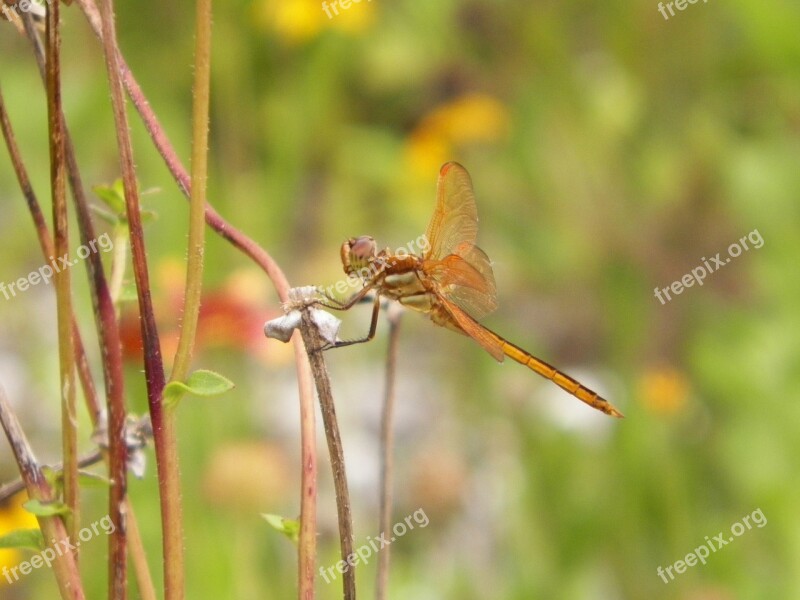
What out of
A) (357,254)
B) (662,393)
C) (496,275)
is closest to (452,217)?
(357,254)

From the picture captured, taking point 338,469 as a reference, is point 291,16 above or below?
above

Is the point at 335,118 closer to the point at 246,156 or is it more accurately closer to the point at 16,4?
the point at 246,156

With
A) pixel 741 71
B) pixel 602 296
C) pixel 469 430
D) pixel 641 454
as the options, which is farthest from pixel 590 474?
pixel 741 71

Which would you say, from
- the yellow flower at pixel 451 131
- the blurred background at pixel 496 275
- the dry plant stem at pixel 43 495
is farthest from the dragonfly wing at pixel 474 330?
the yellow flower at pixel 451 131

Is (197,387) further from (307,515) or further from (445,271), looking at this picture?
(445,271)

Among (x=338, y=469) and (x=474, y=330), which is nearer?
(x=338, y=469)

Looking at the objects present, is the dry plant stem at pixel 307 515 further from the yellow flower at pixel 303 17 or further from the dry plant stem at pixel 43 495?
the yellow flower at pixel 303 17
